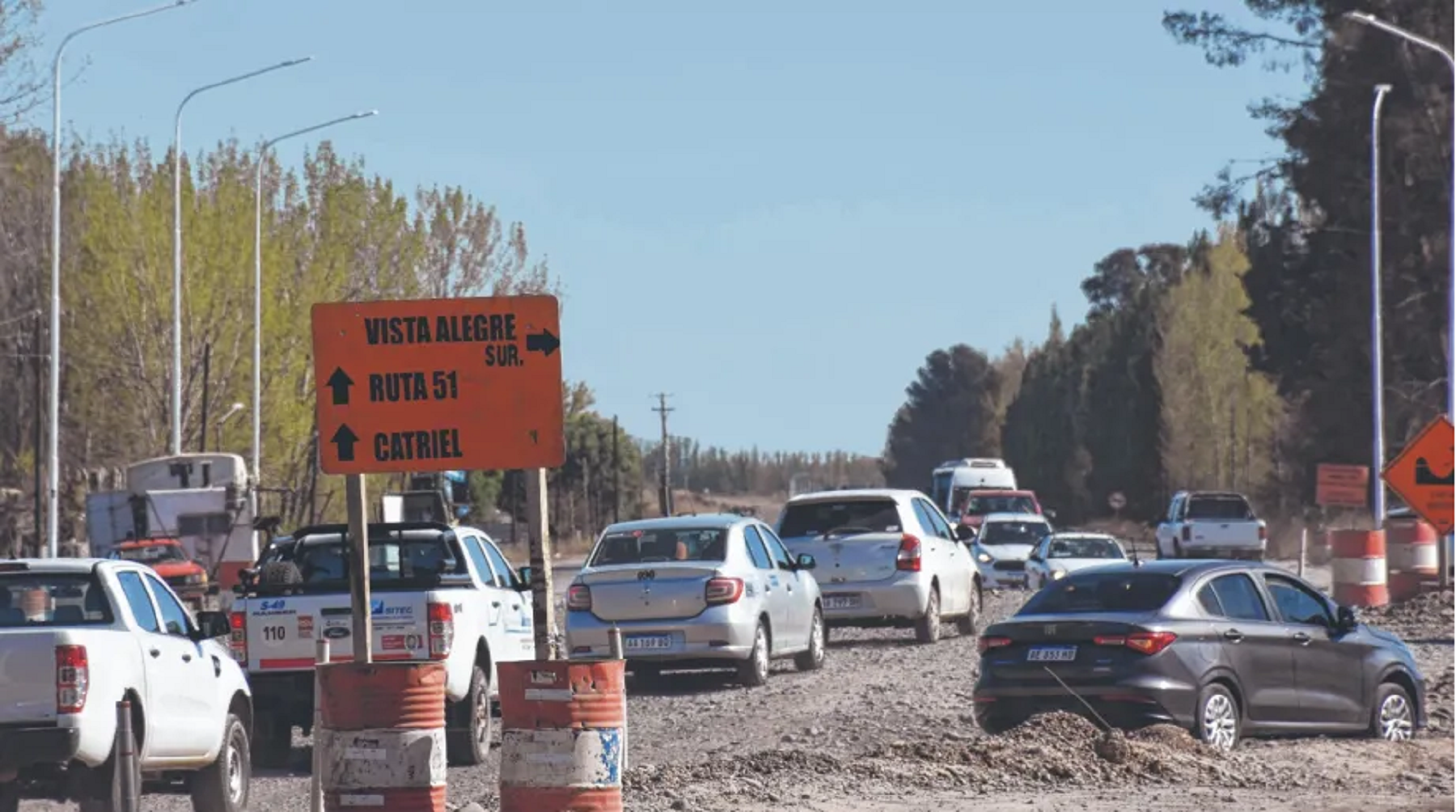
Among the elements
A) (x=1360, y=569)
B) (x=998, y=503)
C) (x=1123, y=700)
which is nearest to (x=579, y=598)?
(x=1123, y=700)

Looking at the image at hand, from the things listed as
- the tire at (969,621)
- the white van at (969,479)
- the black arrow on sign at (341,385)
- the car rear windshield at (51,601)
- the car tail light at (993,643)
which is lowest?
the tire at (969,621)

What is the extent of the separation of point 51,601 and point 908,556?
14.9m

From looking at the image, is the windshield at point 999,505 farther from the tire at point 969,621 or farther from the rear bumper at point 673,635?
the rear bumper at point 673,635

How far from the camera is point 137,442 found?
67.4 m

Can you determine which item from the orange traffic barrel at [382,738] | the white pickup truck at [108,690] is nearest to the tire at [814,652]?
the white pickup truck at [108,690]

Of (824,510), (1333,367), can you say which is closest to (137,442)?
(1333,367)

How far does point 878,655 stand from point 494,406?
50.9 feet

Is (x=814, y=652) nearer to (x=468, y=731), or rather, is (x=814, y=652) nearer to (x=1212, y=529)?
(x=468, y=731)

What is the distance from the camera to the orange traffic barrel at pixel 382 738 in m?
11.5

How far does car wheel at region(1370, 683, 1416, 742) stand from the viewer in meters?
18.2

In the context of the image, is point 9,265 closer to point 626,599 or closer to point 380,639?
point 626,599

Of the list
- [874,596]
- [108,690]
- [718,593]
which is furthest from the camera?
[874,596]

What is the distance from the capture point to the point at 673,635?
2253 centimetres

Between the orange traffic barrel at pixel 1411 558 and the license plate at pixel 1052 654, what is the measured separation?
1948 cm
